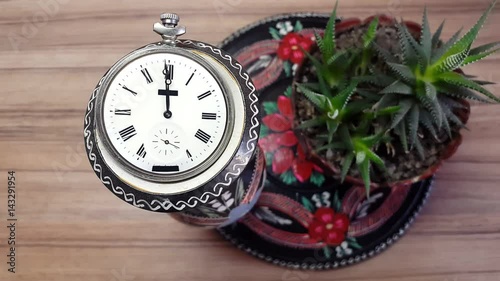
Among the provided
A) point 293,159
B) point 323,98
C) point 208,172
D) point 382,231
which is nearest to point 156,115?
point 208,172

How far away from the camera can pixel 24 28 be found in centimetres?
86

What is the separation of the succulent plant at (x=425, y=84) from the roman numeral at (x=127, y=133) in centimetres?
32

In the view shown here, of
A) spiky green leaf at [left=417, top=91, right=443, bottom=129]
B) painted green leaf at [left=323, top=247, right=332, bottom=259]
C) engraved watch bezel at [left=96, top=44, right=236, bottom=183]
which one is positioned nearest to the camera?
engraved watch bezel at [left=96, top=44, right=236, bottom=183]

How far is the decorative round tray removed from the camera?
78 cm

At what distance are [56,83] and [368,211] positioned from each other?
1.84 feet

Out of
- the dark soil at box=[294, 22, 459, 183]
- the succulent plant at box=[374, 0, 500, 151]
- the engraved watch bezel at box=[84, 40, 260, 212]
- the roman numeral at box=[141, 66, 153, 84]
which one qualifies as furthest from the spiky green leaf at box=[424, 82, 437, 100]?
the roman numeral at box=[141, 66, 153, 84]

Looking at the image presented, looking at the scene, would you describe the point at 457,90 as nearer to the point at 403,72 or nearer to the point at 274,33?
the point at 403,72

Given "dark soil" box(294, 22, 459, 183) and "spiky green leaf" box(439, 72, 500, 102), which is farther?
"dark soil" box(294, 22, 459, 183)

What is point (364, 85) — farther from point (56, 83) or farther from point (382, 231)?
point (56, 83)

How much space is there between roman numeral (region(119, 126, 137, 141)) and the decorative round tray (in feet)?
1.02

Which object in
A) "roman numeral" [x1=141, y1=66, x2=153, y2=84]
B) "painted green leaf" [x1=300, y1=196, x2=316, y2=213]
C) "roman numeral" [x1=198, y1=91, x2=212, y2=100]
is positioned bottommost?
"painted green leaf" [x1=300, y1=196, x2=316, y2=213]

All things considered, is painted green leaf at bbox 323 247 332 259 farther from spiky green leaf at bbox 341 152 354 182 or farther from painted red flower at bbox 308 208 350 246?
spiky green leaf at bbox 341 152 354 182

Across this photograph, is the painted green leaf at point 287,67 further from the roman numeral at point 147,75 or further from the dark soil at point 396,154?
the roman numeral at point 147,75

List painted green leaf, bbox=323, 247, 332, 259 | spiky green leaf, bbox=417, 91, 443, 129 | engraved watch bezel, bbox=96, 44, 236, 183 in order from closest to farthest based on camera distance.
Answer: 1. engraved watch bezel, bbox=96, 44, 236, 183
2. spiky green leaf, bbox=417, 91, 443, 129
3. painted green leaf, bbox=323, 247, 332, 259
